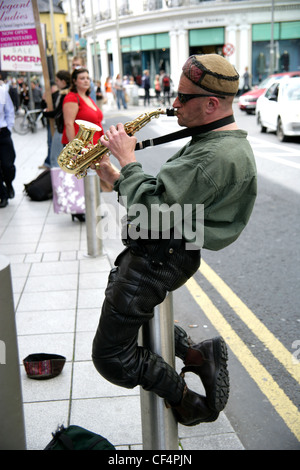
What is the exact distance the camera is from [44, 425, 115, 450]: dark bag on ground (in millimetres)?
2498

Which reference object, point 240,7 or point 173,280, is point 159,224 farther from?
point 240,7

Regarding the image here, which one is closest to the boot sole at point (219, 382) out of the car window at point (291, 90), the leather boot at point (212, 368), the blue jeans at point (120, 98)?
the leather boot at point (212, 368)

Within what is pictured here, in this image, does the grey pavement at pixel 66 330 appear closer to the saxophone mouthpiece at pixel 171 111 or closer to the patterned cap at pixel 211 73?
the saxophone mouthpiece at pixel 171 111

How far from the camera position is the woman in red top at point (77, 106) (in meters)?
7.03

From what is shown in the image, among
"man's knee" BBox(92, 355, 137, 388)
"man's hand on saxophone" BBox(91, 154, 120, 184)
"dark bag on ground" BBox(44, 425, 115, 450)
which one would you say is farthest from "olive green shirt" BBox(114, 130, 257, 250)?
"dark bag on ground" BBox(44, 425, 115, 450)

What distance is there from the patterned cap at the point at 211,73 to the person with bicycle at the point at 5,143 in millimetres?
6979

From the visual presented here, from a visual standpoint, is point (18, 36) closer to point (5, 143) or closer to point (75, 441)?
point (5, 143)

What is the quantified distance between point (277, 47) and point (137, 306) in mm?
43314

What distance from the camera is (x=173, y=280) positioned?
8.02ft

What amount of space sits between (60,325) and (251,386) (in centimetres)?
167

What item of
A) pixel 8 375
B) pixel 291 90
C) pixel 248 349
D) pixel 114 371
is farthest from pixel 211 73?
pixel 291 90

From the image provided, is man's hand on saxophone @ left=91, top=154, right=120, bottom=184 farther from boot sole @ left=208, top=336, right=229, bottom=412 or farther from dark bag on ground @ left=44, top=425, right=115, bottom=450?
dark bag on ground @ left=44, top=425, right=115, bottom=450

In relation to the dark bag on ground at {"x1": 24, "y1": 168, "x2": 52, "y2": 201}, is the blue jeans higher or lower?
lower

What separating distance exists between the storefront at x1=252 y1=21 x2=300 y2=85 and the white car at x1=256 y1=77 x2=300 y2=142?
83.7ft
